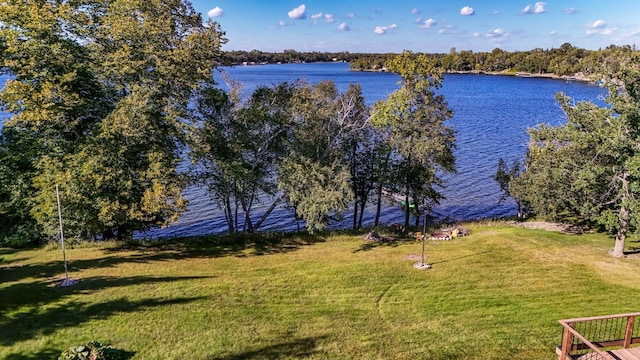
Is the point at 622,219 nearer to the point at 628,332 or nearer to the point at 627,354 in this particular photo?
the point at 628,332

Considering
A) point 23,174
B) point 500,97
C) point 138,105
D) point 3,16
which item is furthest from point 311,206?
point 500,97

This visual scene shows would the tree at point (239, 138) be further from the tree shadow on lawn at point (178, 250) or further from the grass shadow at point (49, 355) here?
the grass shadow at point (49, 355)

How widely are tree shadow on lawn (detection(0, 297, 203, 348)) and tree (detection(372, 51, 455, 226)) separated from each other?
1470 cm

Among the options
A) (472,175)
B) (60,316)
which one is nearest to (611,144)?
(60,316)

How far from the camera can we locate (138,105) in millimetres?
18000

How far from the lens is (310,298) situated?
52.0ft

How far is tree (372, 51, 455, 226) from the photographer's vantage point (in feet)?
77.9

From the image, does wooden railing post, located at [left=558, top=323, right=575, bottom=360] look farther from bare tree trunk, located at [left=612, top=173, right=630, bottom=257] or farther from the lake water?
the lake water

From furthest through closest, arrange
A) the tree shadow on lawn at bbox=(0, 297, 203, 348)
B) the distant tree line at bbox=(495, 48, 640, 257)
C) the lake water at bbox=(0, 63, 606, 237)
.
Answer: the lake water at bbox=(0, 63, 606, 237) < the distant tree line at bbox=(495, 48, 640, 257) < the tree shadow on lawn at bbox=(0, 297, 203, 348)

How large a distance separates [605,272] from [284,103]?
58.8 feet

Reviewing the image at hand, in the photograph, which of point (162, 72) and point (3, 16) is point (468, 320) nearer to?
point (162, 72)

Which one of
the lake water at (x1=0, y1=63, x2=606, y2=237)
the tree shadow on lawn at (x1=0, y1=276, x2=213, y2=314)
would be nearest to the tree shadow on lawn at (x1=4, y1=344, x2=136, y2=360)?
the tree shadow on lawn at (x1=0, y1=276, x2=213, y2=314)

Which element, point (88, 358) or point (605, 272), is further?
point (605, 272)

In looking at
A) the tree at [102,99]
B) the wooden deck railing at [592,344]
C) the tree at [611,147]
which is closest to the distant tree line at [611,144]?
the tree at [611,147]
